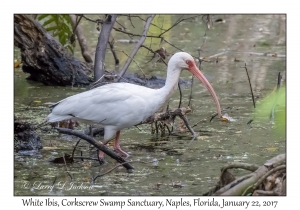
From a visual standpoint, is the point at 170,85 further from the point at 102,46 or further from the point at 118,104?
the point at 102,46

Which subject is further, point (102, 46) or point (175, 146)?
point (102, 46)

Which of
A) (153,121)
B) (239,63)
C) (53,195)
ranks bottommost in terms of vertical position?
(53,195)

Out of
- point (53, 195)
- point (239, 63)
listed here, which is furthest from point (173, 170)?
point (239, 63)

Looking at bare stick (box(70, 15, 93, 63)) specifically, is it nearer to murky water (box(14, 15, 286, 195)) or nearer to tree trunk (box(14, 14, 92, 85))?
murky water (box(14, 15, 286, 195))

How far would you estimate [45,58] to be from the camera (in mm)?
12258

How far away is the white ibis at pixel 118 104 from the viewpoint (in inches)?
316

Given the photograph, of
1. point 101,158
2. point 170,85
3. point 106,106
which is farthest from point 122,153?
point 170,85

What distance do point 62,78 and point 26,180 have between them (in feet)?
17.7

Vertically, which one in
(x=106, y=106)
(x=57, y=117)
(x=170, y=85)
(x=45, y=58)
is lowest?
(x=57, y=117)

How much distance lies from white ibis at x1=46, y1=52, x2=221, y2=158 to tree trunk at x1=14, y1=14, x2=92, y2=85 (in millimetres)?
3847

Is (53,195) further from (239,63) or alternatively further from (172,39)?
(172,39)

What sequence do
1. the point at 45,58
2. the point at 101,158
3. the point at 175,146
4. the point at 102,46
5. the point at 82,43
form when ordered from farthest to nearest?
the point at 82,43 < the point at 45,58 < the point at 102,46 < the point at 175,146 < the point at 101,158

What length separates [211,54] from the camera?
15148 mm

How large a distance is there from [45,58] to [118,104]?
4.52m
